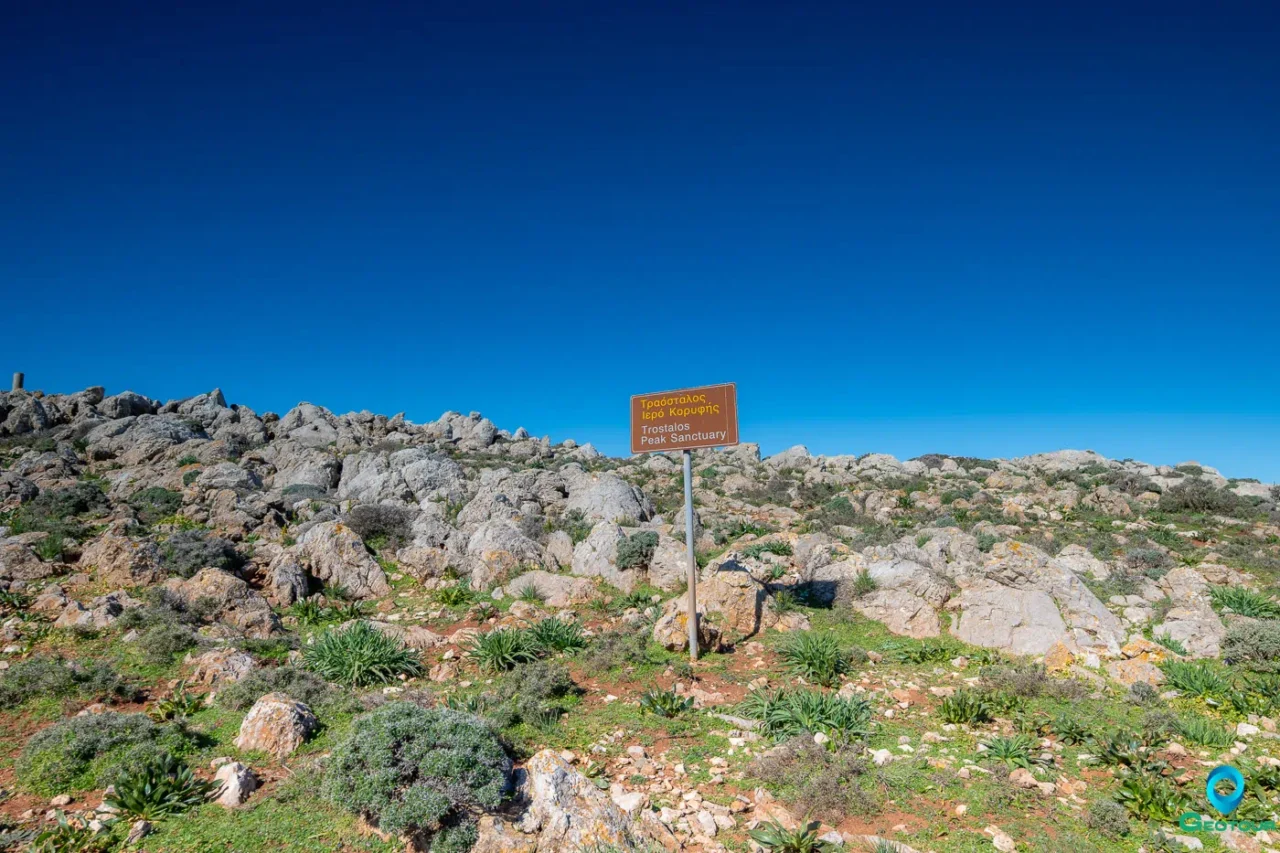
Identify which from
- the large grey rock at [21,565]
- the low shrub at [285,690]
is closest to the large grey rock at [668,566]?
the low shrub at [285,690]

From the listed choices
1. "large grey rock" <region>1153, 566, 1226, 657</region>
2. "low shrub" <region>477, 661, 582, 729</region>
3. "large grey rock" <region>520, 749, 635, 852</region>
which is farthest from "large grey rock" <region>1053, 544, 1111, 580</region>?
"large grey rock" <region>520, 749, 635, 852</region>

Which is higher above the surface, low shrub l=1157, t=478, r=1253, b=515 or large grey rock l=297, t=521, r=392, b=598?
low shrub l=1157, t=478, r=1253, b=515

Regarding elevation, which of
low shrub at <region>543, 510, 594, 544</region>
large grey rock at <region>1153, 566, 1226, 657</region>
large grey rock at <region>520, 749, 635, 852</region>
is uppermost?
low shrub at <region>543, 510, 594, 544</region>

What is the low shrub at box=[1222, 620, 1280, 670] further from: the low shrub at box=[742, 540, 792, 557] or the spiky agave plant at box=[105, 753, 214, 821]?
the spiky agave plant at box=[105, 753, 214, 821]

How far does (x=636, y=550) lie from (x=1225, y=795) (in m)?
11.4

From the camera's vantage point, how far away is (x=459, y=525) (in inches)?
799

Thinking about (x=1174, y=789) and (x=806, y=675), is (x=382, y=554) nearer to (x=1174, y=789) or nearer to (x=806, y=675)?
(x=806, y=675)

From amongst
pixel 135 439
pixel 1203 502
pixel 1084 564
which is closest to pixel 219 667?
pixel 1084 564

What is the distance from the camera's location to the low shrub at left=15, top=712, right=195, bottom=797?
6559 millimetres

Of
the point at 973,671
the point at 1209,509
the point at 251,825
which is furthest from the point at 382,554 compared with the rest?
the point at 1209,509

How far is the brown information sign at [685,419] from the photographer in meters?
11.6

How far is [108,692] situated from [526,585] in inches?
312

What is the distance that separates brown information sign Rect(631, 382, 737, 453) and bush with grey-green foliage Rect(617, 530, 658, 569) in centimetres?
400

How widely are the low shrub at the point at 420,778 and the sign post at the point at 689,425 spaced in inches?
223
